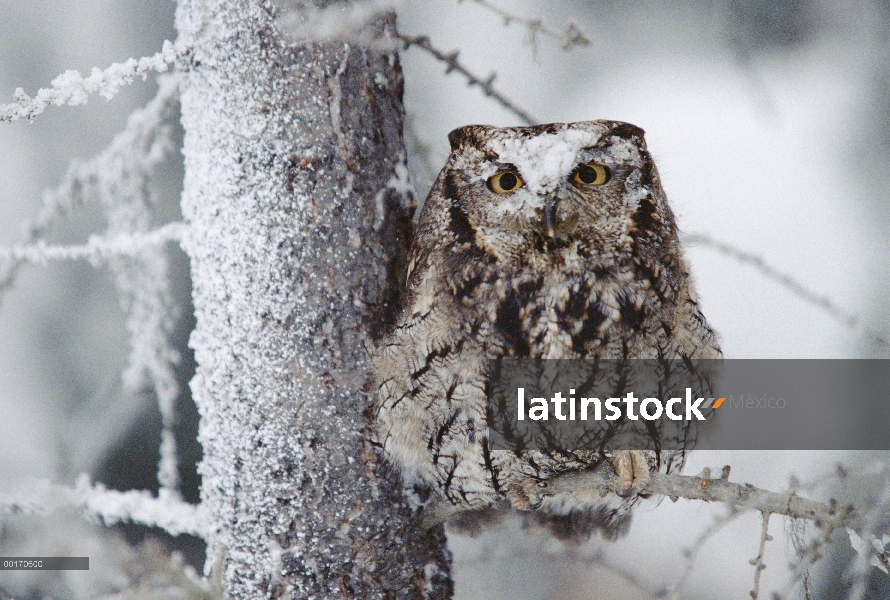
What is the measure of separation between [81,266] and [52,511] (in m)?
1.48

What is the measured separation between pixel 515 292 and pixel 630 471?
0.40 metres

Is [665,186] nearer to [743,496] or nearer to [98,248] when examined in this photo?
[743,496]

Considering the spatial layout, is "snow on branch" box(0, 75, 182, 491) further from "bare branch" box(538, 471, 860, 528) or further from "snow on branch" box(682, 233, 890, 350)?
"snow on branch" box(682, 233, 890, 350)

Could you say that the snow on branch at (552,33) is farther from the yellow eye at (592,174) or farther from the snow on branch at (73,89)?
the snow on branch at (73,89)

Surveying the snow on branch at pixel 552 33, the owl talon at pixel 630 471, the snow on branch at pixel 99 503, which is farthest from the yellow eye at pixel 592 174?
the snow on branch at pixel 99 503

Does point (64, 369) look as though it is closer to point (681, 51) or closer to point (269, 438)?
point (269, 438)

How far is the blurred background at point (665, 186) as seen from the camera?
2168mm

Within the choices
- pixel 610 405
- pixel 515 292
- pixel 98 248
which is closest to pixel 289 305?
pixel 515 292

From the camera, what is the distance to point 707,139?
2.45 meters

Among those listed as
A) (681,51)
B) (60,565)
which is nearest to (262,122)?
(60,565)

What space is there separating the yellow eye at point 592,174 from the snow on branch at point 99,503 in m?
1.03

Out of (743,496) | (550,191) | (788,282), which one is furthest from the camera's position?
(788,282)

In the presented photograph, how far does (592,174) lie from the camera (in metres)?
1.14

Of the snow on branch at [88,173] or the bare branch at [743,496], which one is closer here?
the bare branch at [743,496]
